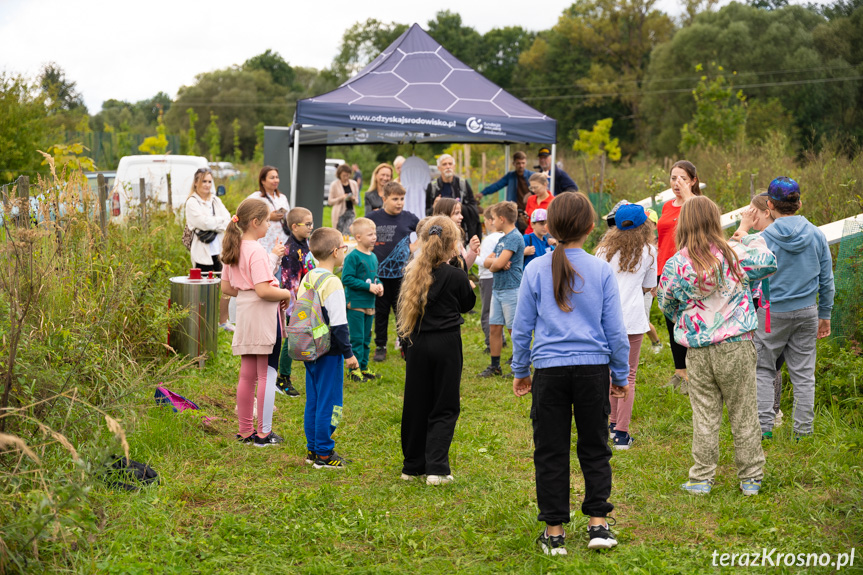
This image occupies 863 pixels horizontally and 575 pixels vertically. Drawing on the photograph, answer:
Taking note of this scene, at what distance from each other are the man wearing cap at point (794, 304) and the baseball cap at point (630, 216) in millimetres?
904

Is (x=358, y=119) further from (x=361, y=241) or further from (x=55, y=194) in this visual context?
(x=55, y=194)

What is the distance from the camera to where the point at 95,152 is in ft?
84.2

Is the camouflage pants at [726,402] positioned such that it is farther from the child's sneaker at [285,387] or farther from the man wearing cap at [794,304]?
the child's sneaker at [285,387]

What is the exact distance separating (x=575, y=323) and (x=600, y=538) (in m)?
1.08

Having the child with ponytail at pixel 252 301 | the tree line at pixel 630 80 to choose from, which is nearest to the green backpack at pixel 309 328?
the child with ponytail at pixel 252 301

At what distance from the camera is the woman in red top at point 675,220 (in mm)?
5934

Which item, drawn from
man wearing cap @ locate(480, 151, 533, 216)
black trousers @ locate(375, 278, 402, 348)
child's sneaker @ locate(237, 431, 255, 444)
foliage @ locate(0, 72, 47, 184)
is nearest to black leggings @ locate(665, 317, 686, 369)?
black trousers @ locate(375, 278, 402, 348)

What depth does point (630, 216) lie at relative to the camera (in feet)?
16.7

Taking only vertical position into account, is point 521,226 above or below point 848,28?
below

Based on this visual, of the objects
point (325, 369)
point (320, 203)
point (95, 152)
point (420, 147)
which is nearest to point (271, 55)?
point (420, 147)

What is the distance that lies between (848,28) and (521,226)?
1094 inches

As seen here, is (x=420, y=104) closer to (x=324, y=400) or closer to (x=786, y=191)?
(x=786, y=191)

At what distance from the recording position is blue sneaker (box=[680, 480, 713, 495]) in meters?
4.48

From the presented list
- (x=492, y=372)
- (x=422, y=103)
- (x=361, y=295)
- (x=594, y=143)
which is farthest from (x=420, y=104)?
(x=594, y=143)
